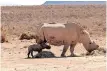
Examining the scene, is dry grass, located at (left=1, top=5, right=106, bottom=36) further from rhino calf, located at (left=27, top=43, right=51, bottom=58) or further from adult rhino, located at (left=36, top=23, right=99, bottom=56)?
rhino calf, located at (left=27, top=43, right=51, bottom=58)

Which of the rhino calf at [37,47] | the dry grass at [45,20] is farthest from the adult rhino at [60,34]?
the dry grass at [45,20]

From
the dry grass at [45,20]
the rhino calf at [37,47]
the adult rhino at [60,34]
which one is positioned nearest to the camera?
the rhino calf at [37,47]

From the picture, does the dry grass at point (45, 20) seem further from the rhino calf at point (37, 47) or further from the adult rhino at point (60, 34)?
the rhino calf at point (37, 47)

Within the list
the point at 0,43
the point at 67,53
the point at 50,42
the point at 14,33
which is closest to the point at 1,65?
the point at 50,42

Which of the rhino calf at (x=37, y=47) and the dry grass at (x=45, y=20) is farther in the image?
the dry grass at (x=45, y=20)

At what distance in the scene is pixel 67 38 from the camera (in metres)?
19.3

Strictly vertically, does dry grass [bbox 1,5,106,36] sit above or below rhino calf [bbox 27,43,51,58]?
above

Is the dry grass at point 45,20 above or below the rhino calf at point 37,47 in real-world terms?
above

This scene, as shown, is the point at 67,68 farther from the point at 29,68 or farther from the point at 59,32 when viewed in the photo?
the point at 59,32

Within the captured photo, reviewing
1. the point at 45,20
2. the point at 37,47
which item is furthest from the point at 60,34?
the point at 45,20

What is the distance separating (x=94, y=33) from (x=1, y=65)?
16.9 m

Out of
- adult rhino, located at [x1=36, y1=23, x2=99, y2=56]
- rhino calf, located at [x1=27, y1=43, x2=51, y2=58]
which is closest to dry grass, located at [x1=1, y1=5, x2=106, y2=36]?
adult rhino, located at [x1=36, y1=23, x2=99, y2=56]

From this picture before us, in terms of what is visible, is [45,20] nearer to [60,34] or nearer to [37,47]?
[60,34]

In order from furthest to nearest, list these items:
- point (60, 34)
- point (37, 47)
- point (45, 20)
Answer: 1. point (45, 20)
2. point (60, 34)
3. point (37, 47)
